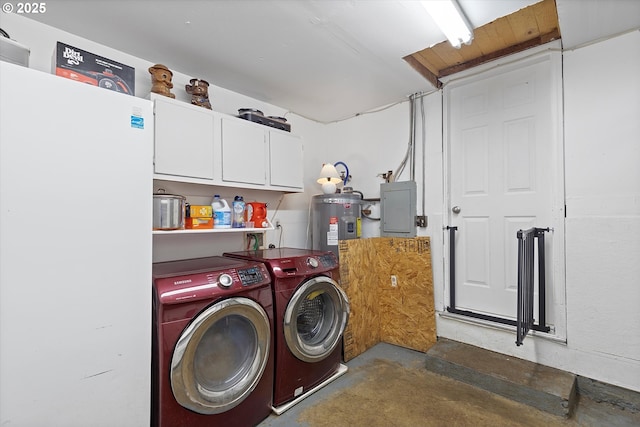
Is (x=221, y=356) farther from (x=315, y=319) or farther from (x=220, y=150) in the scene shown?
(x=220, y=150)

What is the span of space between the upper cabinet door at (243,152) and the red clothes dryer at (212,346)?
0.79 meters

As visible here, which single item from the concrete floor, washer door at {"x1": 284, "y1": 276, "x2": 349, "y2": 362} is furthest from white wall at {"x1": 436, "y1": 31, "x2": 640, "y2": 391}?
washer door at {"x1": 284, "y1": 276, "x2": 349, "y2": 362}

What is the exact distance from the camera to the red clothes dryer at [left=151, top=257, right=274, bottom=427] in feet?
4.85

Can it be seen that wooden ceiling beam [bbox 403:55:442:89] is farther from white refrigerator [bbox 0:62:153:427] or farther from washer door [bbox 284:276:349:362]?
white refrigerator [bbox 0:62:153:427]

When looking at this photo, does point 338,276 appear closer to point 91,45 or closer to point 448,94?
point 448,94

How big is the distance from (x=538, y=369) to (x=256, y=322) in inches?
82.4

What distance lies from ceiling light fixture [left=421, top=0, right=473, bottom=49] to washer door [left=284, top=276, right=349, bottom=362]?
1809 mm

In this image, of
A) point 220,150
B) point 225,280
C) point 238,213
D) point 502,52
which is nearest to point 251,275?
point 225,280

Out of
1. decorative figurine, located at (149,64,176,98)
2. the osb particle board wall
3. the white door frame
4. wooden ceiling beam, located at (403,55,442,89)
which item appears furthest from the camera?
the osb particle board wall

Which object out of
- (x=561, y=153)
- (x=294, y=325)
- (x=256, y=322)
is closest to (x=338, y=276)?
(x=294, y=325)

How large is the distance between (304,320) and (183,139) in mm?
1580

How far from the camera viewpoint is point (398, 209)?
3.01 m

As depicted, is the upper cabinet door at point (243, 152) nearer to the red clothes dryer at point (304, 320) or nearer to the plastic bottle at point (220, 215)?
the plastic bottle at point (220, 215)

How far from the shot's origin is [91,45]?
200cm
